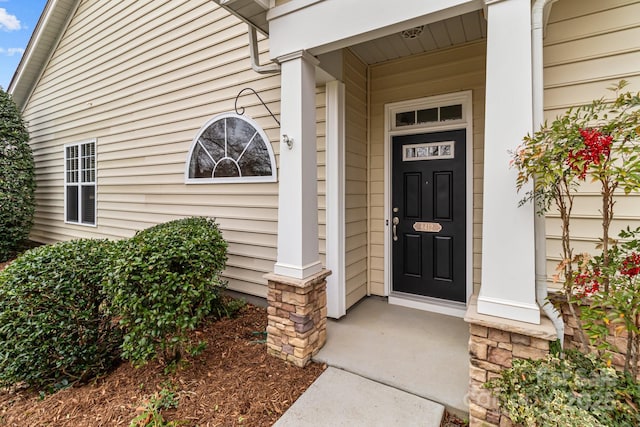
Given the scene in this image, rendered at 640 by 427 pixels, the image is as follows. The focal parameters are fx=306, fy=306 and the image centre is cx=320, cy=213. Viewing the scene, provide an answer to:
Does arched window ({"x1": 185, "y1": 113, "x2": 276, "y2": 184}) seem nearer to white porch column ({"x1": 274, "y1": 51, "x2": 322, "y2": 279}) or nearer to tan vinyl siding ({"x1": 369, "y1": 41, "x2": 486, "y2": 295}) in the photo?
white porch column ({"x1": 274, "y1": 51, "x2": 322, "y2": 279})

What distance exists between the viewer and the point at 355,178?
366 cm

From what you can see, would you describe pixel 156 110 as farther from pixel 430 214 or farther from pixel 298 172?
pixel 430 214

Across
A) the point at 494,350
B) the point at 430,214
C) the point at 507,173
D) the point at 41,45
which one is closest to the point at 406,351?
the point at 494,350

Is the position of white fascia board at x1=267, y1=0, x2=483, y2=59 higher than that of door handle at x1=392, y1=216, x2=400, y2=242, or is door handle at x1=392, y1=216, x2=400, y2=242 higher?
white fascia board at x1=267, y1=0, x2=483, y2=59

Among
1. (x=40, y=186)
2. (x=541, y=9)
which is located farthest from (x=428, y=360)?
(x=40, y=186)

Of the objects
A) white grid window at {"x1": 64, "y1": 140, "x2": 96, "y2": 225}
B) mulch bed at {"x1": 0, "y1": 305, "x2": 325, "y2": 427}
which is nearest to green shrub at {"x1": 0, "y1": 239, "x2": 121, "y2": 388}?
mulch bed at {"x1": 0, "y1": 305, "x2": 325, "y2": 427}

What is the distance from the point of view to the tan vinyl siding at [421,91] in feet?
10.6

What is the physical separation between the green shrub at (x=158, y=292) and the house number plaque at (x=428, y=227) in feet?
7.85

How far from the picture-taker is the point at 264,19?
2.82 metres

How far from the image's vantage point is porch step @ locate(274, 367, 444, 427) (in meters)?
1.95

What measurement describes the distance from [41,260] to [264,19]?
9.58 feet

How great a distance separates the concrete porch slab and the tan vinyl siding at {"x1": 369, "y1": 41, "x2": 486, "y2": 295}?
575mm

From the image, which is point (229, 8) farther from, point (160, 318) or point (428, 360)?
point (428, 360)

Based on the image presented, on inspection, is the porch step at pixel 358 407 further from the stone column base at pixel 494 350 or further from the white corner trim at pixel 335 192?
the white corner trim at pixel 335 192
